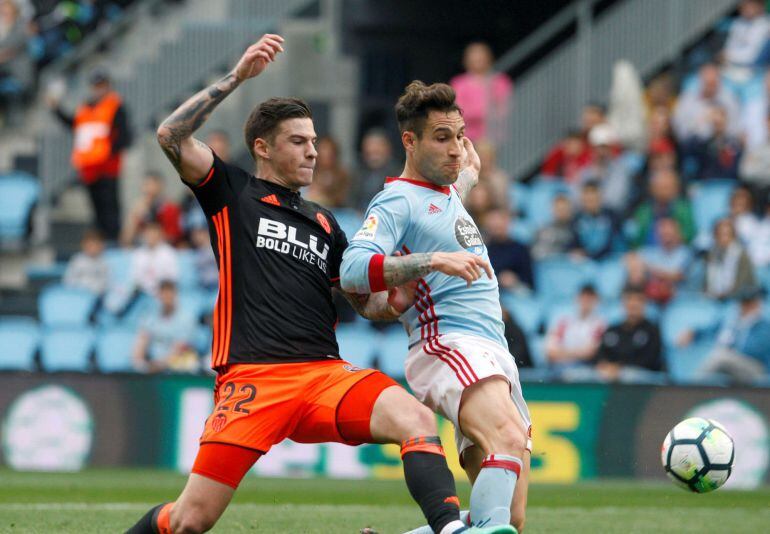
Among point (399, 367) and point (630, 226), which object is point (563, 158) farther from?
point (399, 367)

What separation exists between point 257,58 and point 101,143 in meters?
10.3

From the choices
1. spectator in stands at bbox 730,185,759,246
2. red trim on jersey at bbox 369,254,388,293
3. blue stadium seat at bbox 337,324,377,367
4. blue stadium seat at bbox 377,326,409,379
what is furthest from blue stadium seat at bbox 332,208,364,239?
red trim on jersey at bbox 369,254,388,293

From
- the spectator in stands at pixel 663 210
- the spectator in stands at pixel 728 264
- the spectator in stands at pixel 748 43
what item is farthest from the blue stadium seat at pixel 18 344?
the spectator in stands at pixel 748 43

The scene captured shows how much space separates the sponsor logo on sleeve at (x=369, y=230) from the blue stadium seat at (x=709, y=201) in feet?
29.8

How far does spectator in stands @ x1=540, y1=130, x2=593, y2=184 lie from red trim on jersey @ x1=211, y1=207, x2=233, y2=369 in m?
9.79

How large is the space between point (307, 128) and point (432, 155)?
23.5 inches

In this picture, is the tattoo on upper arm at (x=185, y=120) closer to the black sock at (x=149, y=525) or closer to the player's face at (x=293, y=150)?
the player's face at (x=293, y=150)

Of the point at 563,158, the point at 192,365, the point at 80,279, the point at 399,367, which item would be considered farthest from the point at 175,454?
the point at 563,158

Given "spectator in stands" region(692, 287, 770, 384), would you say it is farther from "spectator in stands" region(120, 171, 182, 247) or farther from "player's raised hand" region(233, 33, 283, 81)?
"player's raised hand" region(233, 33, 283, 81)

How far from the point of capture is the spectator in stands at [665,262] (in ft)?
46.8

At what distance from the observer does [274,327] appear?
652cm

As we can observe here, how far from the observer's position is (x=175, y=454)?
12.9 m

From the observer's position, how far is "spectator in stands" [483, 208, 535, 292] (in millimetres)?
14141

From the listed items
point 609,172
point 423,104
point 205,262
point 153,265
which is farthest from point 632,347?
point 423,104
